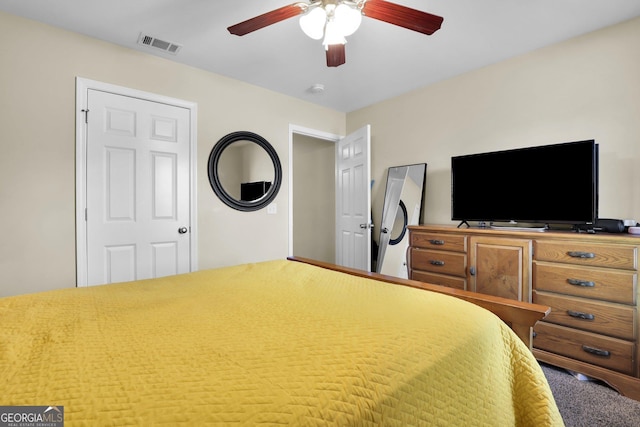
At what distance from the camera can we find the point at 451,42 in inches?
95.7

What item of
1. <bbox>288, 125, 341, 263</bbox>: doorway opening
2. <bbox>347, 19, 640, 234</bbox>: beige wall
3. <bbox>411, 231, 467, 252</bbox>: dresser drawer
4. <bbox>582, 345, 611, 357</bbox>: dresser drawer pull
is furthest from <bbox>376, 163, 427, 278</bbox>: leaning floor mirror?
<bbox>582, 345, 611, 357</bbox>: dresser drawer pull

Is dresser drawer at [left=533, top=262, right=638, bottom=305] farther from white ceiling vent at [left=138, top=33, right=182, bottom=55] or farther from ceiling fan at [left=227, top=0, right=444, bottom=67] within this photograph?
white ceiling vent at [left=138, top=33, right=182, bottom=55]

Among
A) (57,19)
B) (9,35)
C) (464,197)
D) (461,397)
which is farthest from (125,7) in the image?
(464,197)

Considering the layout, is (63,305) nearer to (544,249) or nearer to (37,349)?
(37,349)

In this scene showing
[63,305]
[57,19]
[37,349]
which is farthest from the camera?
[57,19]

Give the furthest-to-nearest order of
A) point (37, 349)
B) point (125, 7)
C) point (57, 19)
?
point (57, 19) < point (125, 7) < point (37, 349)

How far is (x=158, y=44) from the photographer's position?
2.48 meters

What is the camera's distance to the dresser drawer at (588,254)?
1830 millimetres

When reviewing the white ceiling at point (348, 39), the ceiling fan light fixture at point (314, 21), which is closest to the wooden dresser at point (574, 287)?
the white ceiling at point (348, 39)

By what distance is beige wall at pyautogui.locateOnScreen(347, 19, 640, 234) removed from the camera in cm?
217

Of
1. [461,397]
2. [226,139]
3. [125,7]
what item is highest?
[125,7]

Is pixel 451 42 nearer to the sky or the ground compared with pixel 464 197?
nearer to the sky

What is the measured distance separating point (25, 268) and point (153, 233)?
839mm

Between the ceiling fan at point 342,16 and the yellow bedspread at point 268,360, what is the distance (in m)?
1.36
